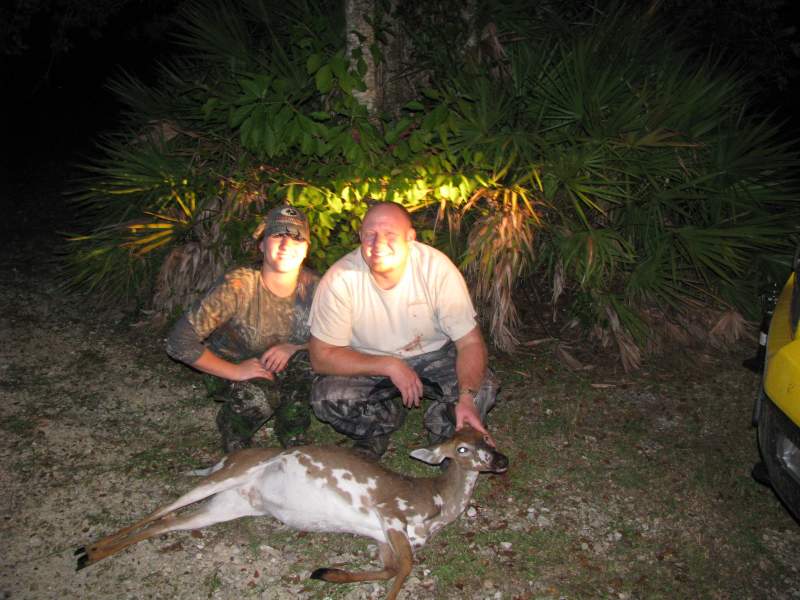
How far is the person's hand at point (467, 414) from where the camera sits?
345 centimetres

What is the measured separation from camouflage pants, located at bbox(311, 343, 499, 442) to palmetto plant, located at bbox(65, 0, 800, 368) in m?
1.32

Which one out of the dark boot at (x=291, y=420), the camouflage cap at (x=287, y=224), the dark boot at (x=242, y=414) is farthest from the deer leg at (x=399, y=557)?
the camouflage cap at (x=287, y=224)

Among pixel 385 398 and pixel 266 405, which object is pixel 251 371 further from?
pixel 385 398

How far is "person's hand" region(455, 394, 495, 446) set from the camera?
3.45 meters

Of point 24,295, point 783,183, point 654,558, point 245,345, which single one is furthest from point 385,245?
point 24,295

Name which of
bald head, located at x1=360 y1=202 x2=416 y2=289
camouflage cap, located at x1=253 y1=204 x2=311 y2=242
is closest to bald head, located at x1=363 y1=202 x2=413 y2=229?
bald head, located at x1=360 y1=202 x2=416 y2=289

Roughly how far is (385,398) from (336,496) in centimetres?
78

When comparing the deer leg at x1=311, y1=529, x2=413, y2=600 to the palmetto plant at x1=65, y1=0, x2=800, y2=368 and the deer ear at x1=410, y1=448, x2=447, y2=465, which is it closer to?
the deer ear at x1=410, y1=448, x2=447, y2=465

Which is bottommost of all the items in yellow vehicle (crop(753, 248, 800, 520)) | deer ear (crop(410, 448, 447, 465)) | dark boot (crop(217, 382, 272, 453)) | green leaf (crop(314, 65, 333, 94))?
dark boot (crop(217, 382, 272, 453))

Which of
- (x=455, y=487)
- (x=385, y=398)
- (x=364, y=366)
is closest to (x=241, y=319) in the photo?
(x=364, y=366)

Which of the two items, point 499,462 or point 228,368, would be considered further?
point 228,368

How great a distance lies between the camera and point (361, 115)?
480 centimetres

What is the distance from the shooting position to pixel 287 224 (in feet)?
12.3

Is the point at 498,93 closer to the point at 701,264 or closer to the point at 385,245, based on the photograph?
the point at 701,264
